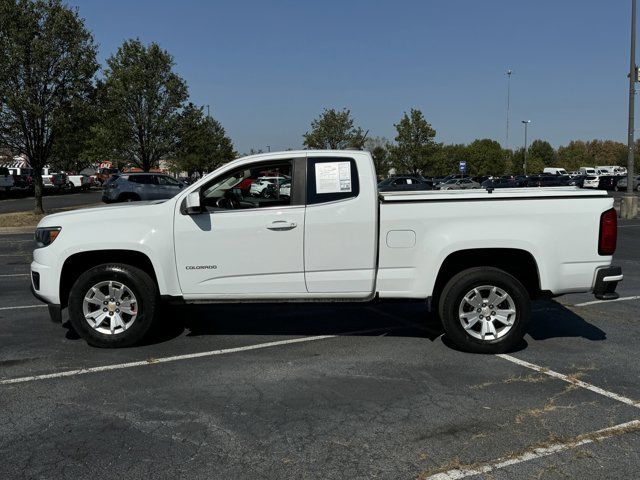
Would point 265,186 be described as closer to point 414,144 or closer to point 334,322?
point 334,322

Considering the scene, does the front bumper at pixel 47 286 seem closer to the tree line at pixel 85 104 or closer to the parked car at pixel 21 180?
the tree line at pixel 85 104

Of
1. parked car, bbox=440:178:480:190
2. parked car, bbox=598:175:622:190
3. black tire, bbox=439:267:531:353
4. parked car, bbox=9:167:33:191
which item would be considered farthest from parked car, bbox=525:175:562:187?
black tire, bbox=439:267:531:353

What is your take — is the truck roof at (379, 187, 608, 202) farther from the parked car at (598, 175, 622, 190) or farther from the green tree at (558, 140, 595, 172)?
the green tree at (558, 140, 595, 172)

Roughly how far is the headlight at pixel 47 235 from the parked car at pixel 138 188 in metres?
18.4

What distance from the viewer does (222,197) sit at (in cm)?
545

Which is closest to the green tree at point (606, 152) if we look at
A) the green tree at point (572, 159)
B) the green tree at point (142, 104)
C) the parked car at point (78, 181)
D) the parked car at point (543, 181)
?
the green tree at point (572, 159)

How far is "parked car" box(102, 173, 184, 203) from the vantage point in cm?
2366

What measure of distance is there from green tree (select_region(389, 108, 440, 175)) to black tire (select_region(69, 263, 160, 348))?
5048 centimetres

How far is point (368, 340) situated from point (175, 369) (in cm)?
198

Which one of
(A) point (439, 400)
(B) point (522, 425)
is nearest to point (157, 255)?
(A) point (439, 400)

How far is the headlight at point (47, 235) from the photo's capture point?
213 inches

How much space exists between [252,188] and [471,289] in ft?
7.48

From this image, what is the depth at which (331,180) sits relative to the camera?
5.35 meters

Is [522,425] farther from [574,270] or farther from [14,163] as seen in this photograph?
[14,163]
